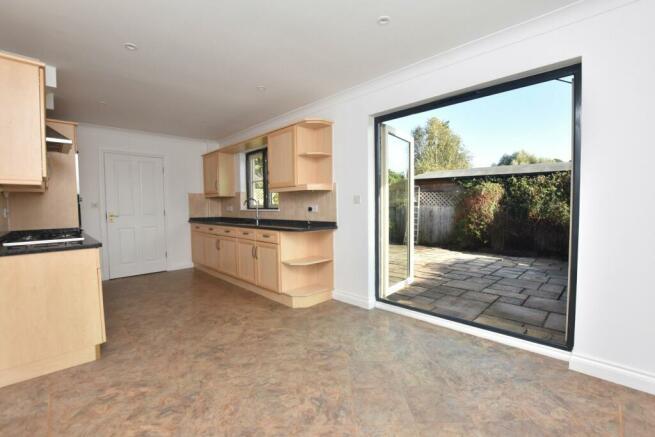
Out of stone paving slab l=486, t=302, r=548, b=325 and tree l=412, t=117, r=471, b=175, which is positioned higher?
tree l=412, t=117, r=471, b=175

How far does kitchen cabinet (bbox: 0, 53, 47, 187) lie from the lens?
2.06 meters

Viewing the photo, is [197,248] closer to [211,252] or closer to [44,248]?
[211,252]

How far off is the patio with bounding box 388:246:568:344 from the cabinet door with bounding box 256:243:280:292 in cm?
137

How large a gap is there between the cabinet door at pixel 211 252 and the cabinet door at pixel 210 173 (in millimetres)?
912

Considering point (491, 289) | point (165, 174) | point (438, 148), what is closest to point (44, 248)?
point (165, 174)

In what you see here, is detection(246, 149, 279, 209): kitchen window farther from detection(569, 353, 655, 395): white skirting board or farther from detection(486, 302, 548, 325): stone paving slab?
detection(569, 353, 655, 395): white skirting board

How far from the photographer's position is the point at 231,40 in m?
2.39

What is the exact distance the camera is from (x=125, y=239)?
16.8 ft

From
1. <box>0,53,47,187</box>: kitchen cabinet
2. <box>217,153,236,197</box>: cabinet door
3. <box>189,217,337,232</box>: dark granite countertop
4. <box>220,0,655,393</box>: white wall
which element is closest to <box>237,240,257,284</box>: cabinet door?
<box>189,217,337,232</box>: dark granite countertop

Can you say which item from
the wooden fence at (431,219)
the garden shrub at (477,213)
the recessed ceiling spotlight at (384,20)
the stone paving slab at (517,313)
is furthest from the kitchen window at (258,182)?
the stone paving slab at (517,313)

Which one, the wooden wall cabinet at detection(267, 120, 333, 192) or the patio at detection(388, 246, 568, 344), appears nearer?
the patio at detection(388, 246, 568, 344)

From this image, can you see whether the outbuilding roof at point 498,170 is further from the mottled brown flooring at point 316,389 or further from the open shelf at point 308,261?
the mottled brown flooring at point 316,389

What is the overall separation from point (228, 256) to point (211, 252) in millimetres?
628

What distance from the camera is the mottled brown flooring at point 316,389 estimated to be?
1655 mm
